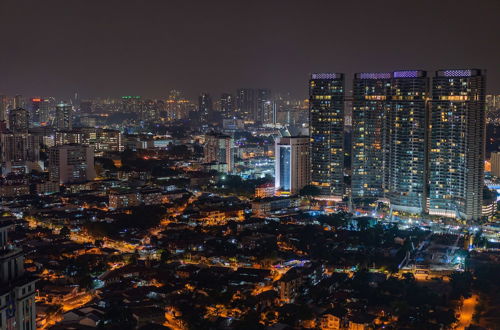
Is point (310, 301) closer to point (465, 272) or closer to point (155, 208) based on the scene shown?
point (465, 272)

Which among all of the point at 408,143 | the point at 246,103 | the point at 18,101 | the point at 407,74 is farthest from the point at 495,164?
the point at 18,101

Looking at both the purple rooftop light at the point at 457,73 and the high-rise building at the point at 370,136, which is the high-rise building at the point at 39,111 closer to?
the high-rise building at the point at 370,136

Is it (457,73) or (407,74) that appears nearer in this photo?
(457,73)

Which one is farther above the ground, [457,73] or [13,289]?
[457,73]

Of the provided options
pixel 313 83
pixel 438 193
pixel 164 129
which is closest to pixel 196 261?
pixel 438 193

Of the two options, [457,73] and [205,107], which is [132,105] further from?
[457,73]

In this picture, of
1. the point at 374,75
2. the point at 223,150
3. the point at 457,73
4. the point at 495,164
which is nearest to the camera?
the point at 457,73

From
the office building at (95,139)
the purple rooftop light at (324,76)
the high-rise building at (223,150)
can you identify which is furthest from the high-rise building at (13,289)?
the office building at (95,139)
